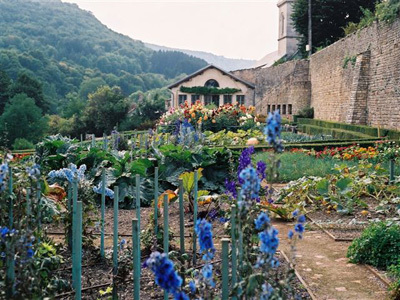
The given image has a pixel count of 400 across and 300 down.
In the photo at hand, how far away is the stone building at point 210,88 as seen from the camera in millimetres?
37469

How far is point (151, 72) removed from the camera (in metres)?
96.1

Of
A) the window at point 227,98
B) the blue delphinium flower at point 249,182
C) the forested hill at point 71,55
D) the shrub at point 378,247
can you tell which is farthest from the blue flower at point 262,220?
the forested hill at point 71,55

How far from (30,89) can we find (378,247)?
147ft

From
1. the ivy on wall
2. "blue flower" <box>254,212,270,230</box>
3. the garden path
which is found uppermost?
the ivy on wall

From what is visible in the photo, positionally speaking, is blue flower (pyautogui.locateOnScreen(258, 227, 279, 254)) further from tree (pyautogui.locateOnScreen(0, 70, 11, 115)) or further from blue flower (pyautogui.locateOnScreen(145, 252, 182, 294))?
tree (pyautogui.locateOnScreen(0, 70, 11, 115))

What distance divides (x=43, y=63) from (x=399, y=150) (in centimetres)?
5900

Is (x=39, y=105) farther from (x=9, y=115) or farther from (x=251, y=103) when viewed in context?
(x=251, y=103)

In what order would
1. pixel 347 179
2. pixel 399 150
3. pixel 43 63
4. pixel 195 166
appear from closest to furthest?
pixel 347 179, pixel 195 166, pixel 399 150, pixel 43 63

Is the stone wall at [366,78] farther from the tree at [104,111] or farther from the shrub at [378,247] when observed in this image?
the tree at [104,111]

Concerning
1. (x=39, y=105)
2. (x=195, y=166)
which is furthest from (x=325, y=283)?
(x=39, y=105)

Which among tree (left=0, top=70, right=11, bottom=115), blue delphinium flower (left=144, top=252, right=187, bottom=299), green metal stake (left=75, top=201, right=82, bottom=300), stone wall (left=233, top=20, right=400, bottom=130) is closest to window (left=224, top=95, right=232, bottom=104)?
stone wall (left=233, top=20, right=400, bottom=130)

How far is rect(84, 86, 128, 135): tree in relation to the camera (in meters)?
40.0

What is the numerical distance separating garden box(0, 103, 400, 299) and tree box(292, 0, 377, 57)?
949 inches

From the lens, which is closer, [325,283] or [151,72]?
[325,283]
